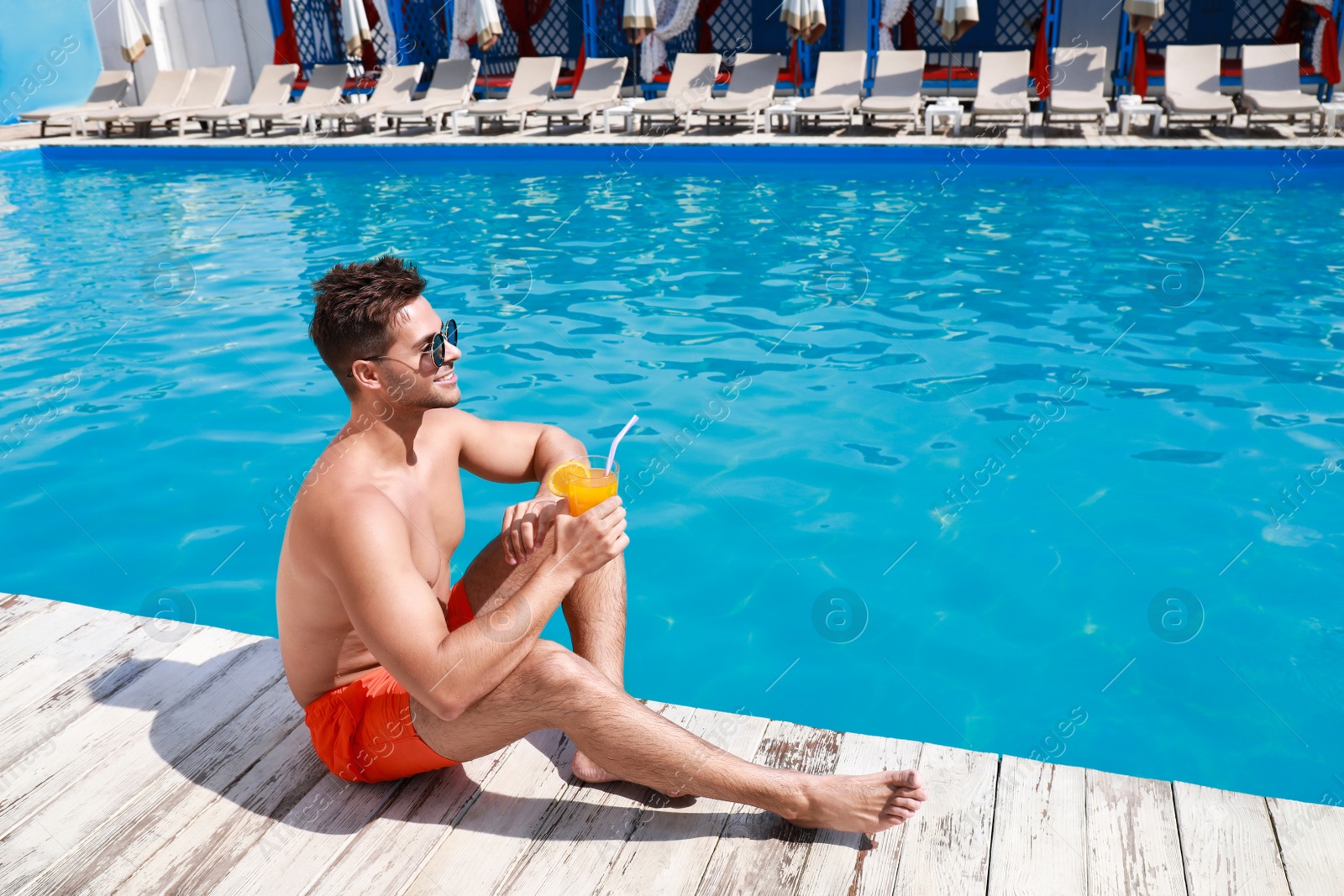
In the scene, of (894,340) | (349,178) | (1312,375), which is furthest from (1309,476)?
(349,178)

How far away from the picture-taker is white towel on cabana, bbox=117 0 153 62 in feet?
50.4

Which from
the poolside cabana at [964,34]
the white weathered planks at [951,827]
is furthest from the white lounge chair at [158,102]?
the white weathered planks at [951,827]

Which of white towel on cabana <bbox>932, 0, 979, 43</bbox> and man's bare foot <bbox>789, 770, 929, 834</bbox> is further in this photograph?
white towel on cabana <bbox>932, 0, 979, 43</bbox>

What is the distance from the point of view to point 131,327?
262 inches

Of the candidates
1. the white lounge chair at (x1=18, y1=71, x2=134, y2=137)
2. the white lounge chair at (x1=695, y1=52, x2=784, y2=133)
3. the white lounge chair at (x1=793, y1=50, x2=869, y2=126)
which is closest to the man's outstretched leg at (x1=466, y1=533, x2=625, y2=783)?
the white lounge chair at (x1=793, y1=50, x2=869, y2=126)

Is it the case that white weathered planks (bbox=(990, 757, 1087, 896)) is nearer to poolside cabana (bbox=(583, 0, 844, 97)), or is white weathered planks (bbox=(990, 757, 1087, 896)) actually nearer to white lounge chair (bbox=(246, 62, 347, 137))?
white lounge chair (bbox=(246, 62, 347, 137))

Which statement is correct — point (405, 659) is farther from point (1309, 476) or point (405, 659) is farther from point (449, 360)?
point (1309, 476)

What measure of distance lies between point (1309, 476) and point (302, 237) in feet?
26.0

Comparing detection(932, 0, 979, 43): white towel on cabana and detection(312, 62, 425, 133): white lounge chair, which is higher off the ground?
detection(932, 0, 979, 43): white towel on cabana

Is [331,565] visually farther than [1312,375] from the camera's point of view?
No

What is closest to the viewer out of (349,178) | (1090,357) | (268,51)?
(1090,357)

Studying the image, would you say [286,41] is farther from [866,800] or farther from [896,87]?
[866,800]

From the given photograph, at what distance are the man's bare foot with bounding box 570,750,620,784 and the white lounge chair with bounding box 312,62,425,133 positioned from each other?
1306cm

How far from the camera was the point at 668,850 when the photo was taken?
6.33 ft
